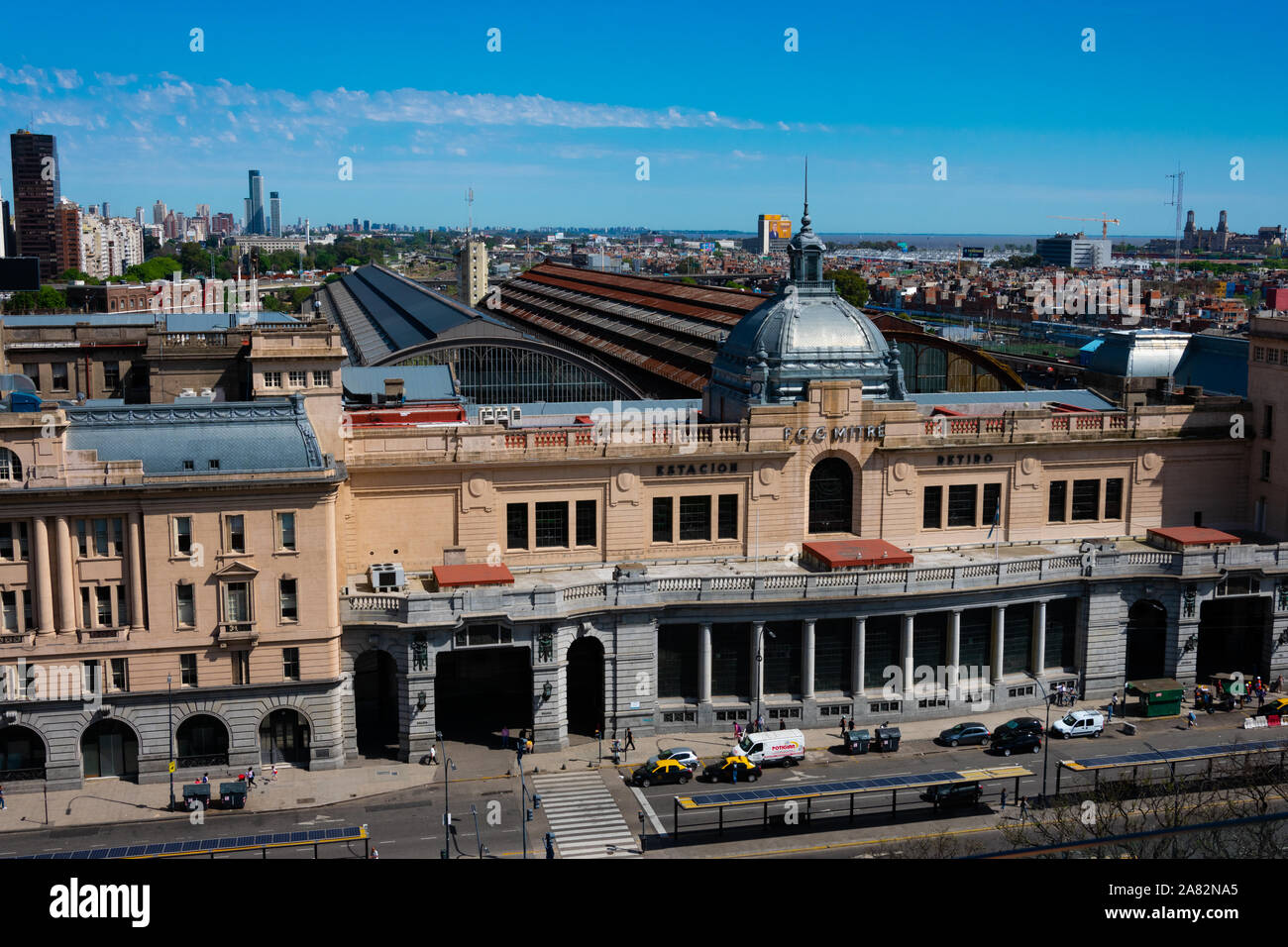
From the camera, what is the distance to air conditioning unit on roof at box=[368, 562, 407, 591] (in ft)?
234

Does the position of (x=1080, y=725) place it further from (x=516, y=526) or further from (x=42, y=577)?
(x=42, y=577)

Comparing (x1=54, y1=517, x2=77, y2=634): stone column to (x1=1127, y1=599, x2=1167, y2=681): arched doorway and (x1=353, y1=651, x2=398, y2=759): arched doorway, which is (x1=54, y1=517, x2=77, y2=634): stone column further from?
(x1=1127, y1=599, x2=1167, y2=681): arched doorway

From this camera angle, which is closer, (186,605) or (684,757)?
(186,605)

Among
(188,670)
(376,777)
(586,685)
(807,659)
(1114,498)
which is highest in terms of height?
(1114,498)

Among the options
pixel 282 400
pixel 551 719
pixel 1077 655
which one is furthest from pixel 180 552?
pixel 1077 655

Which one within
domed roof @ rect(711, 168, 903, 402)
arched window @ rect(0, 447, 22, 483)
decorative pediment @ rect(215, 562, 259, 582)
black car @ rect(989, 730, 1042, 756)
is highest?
domed roof @ rect(711, 168, 903, 402)

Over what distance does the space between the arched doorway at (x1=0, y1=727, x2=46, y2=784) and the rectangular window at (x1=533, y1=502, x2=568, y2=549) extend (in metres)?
28.0

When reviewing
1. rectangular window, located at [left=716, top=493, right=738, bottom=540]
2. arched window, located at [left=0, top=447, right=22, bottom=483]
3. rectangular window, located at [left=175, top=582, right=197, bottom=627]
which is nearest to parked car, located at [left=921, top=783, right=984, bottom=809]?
rectangular window, located at [left=716, top=493, right=738, bottom=540]

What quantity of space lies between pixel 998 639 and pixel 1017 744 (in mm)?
7745

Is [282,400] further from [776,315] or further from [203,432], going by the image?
[776,315]

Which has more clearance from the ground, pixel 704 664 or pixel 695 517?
pixel 695 517

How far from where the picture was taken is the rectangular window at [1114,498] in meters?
85.2

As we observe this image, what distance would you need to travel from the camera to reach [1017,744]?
7081 cm

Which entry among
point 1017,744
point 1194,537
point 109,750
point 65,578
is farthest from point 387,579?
point 1194,537
